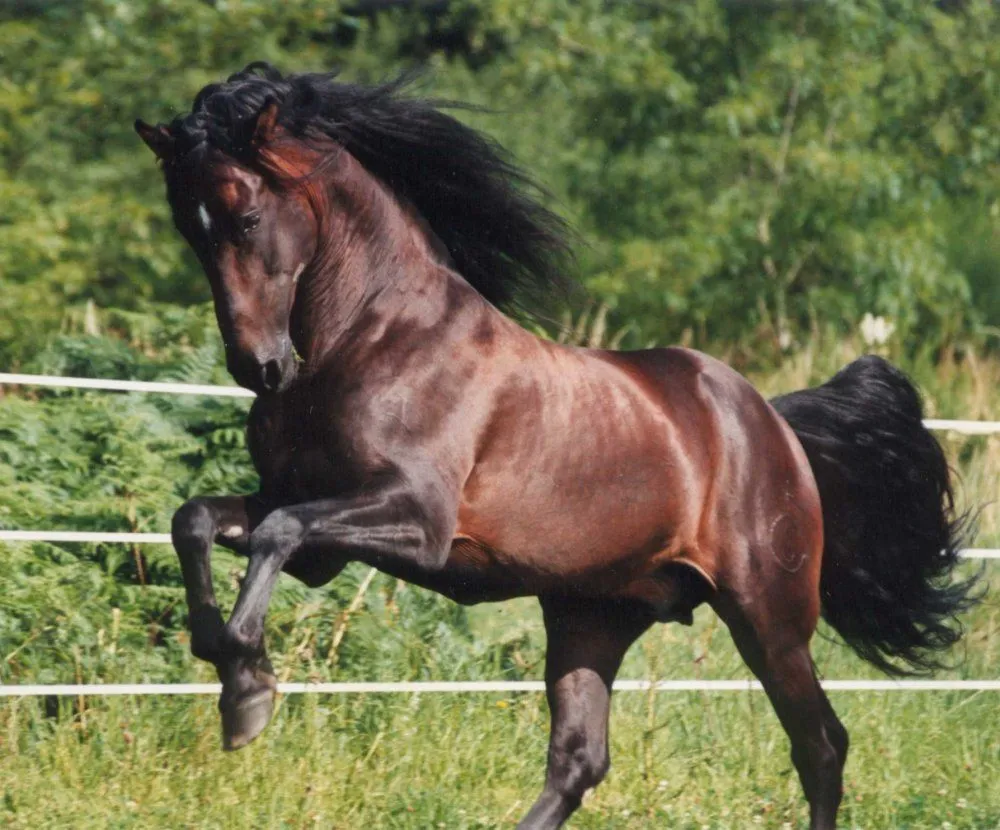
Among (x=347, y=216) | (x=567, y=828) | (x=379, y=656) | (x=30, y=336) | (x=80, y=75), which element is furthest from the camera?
(x=80, y=75)

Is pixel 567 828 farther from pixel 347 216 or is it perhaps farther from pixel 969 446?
pixel 969 446

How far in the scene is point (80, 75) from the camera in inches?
475

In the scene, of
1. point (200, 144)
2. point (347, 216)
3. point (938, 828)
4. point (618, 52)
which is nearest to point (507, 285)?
point (347, 216)

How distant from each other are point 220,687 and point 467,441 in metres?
1.54

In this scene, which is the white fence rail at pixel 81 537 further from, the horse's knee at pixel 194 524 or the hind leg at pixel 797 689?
the hind leg at pixel 797 689

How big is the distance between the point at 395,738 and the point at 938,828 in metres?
1.80

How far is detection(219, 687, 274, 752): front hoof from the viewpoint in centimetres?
420

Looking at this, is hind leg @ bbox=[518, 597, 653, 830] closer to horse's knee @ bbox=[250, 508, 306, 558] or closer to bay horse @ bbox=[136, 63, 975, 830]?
bay horse @ bbox=[136, 63, 975, 830]

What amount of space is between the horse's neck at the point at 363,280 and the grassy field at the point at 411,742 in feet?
4.82

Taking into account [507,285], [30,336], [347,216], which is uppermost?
[347,216]

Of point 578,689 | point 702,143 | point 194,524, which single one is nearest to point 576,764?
point 578,689

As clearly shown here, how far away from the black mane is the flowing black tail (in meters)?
1.18

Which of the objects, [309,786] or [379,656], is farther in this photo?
[379,656]

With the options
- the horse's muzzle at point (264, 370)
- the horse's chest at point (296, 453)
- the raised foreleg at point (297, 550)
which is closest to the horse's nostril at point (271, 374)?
the horse's muzzle at point (264, 370)
